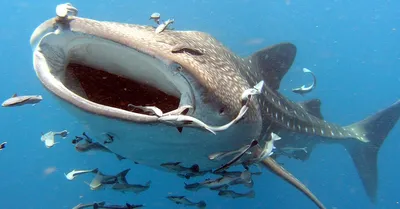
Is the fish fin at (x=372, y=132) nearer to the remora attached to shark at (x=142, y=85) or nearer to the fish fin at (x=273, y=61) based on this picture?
the fish fin at (x=273, y=61)

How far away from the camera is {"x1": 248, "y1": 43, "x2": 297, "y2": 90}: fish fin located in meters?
5.27

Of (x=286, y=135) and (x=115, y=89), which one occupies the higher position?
(x=115, y=89)

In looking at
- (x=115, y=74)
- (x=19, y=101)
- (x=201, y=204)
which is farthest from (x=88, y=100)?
(x=201, y=204)

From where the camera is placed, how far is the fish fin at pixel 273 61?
5270 millimetres

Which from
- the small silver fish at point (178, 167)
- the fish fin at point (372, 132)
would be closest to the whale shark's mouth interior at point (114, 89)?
the small silver fish at point (178, 167)

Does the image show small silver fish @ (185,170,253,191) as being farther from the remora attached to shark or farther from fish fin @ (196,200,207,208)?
fish fin @ (196,200,207,208)

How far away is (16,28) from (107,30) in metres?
55.4

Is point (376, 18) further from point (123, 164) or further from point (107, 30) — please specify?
point (107, 30)

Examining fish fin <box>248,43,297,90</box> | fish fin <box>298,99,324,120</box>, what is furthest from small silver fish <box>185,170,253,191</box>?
fish fin <box>298,99,324,120</box>

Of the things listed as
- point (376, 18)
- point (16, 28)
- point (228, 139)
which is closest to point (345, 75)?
point (376, 18)

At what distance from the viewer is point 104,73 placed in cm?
290

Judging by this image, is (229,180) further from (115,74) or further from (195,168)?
(115,74)

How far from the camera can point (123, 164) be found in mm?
18562

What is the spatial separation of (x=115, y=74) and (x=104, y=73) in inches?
5.0
